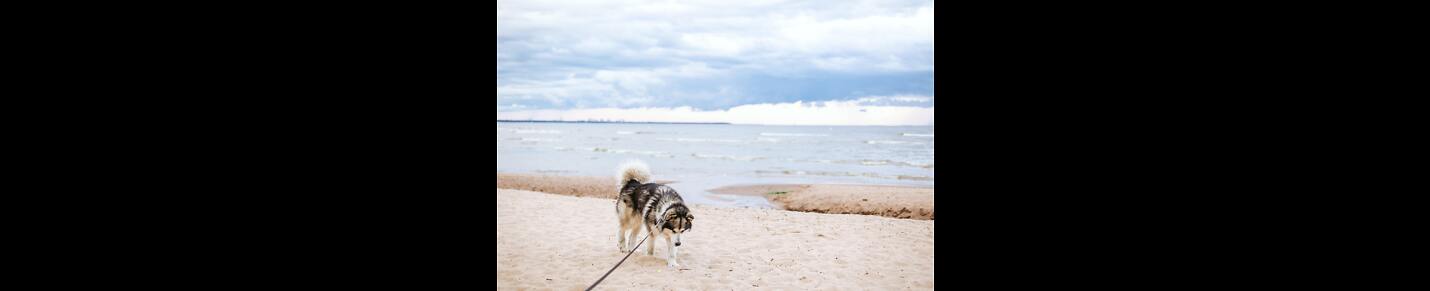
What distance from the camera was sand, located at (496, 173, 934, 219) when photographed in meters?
8.52

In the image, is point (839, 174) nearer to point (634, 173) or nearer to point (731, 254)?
point (731, 254)

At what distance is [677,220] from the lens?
14.4 feet

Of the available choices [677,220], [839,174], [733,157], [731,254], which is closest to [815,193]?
[839,174]

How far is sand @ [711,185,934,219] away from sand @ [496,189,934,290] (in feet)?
3.58

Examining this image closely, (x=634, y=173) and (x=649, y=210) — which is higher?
(x=634, y=173)

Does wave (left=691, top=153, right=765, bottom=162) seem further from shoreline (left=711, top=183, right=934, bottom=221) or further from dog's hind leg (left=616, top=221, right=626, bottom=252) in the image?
dog's hind leg (left=616, top=221, right=626, bottom=252)

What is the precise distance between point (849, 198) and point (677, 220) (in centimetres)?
556
